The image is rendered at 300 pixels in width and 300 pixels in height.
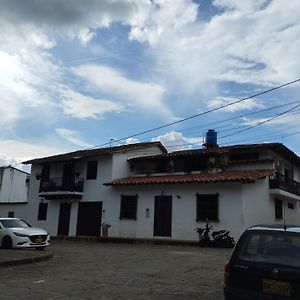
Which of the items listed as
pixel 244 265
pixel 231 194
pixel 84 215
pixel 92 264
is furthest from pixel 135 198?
pixel 244 265

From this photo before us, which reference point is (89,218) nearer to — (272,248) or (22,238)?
(22,238)

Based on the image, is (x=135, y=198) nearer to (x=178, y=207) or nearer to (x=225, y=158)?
(x=178, y=207)

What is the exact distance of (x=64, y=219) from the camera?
31.4 m

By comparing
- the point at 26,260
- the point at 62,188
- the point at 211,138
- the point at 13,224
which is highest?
the point at 211,138

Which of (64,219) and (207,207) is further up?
(207,207)

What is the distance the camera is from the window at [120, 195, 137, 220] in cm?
2747

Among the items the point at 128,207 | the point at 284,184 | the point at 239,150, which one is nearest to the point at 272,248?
the point at 239,150

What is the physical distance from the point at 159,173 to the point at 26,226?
11911 mm

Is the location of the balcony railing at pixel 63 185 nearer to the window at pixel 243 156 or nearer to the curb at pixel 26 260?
the window at pixel 243 156

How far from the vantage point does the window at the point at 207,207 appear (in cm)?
2391

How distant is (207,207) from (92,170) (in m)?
10.0

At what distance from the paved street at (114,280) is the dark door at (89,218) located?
15.4 metres

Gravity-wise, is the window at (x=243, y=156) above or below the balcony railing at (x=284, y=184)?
above

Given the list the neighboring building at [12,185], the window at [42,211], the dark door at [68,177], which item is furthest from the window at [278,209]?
the neighboring building at [12,185]
